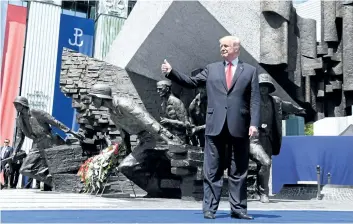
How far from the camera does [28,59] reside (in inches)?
926

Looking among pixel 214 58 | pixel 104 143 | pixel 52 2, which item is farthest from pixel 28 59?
pixel 214 58

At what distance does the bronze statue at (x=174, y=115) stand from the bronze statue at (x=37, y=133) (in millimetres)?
2651

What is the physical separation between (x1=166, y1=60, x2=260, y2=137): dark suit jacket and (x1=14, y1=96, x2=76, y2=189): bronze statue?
577cm

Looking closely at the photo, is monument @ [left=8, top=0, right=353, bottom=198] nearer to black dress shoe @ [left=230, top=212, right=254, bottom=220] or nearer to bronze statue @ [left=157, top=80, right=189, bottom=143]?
bronze statue @ [left=157, top=80, right=189, bottom=143]

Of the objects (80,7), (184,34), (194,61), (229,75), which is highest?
(80,7)

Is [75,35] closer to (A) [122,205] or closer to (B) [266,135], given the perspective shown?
(B) [266,135]

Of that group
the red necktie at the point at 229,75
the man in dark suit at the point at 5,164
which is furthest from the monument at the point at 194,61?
the man in dark suit at the point at 5,164

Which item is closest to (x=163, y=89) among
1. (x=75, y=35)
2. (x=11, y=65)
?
(x=11, y=65)

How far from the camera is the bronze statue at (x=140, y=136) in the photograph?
22.0 ft

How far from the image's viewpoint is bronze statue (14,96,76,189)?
30.1 ft

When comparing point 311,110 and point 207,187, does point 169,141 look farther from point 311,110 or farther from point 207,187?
point 311,110

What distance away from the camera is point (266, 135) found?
7.32 m

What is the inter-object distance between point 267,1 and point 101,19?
20.8 metres

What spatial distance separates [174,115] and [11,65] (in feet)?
57.3
